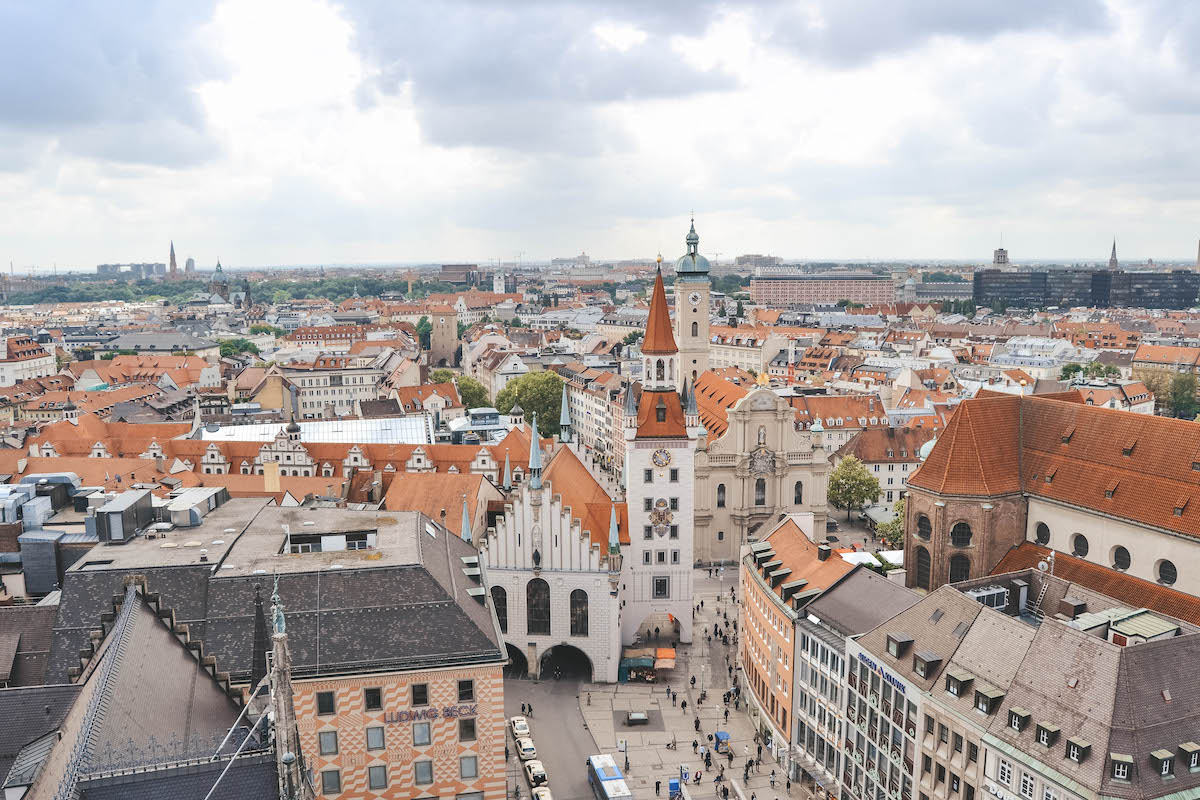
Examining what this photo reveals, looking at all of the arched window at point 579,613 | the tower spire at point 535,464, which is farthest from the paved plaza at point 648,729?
the tower spire at point 535,464

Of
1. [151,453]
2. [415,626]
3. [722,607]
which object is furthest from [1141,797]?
[151,453]

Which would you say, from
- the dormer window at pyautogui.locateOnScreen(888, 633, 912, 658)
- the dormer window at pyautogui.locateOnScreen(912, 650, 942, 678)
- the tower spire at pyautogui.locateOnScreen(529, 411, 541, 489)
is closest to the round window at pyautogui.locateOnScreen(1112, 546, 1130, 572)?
the dormer window at pyautogui.locateOnScreen(888, 633, 912, 658)

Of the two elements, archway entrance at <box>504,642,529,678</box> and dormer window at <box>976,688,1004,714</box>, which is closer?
dormer window at <box>976,688,1004,714</box>

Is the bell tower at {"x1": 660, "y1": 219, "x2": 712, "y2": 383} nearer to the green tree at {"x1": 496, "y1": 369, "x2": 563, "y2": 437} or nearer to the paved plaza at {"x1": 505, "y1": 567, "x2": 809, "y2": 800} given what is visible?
the green tree at {"x1": 496, "y1": 369, "x2": 563, "y2": 437}

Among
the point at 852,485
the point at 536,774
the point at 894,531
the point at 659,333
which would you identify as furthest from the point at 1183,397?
the point at 536,774

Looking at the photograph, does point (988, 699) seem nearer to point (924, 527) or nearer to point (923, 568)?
point (924, 527)

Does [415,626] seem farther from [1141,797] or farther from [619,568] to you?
[1141,797]
